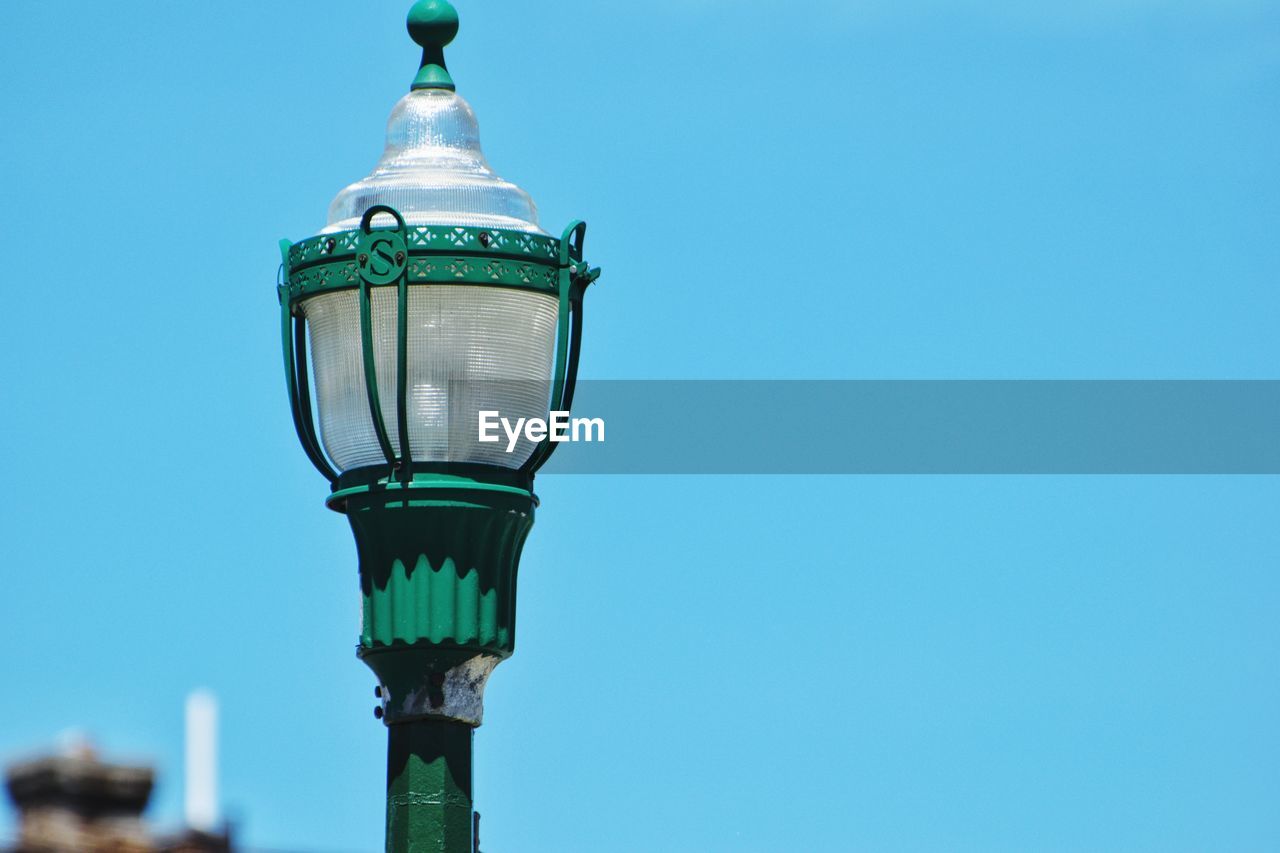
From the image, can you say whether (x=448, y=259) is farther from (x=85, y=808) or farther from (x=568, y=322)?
(x=85, y=808)

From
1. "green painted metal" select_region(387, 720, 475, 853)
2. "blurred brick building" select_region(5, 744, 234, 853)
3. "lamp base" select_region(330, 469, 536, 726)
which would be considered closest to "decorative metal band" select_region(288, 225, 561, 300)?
"lamp base" select_region(330, 469, 536, 726)

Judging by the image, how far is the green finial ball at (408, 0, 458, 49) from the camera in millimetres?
14867

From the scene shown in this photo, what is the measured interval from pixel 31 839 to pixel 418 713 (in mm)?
5188

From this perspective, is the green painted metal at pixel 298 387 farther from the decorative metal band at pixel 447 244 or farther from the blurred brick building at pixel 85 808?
the blurred brick building at pixel 85 808

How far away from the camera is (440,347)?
47.0ft

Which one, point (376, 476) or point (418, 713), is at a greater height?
point (376, 476)

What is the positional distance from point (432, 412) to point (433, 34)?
1815 mm

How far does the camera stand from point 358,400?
14.3 metres

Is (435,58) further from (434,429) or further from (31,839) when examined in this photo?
(31,839)

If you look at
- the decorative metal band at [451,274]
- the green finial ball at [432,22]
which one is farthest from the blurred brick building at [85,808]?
the green finial ball at [432,22]

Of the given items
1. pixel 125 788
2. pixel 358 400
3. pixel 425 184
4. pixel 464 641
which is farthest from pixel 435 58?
pixel 125 788

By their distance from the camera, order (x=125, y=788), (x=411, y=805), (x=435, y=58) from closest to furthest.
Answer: (x=125, y=788)
(x=411, y=805)
(x=435, y=58)

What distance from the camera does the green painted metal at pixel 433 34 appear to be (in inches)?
585

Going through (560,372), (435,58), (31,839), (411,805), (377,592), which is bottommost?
(31,839)
